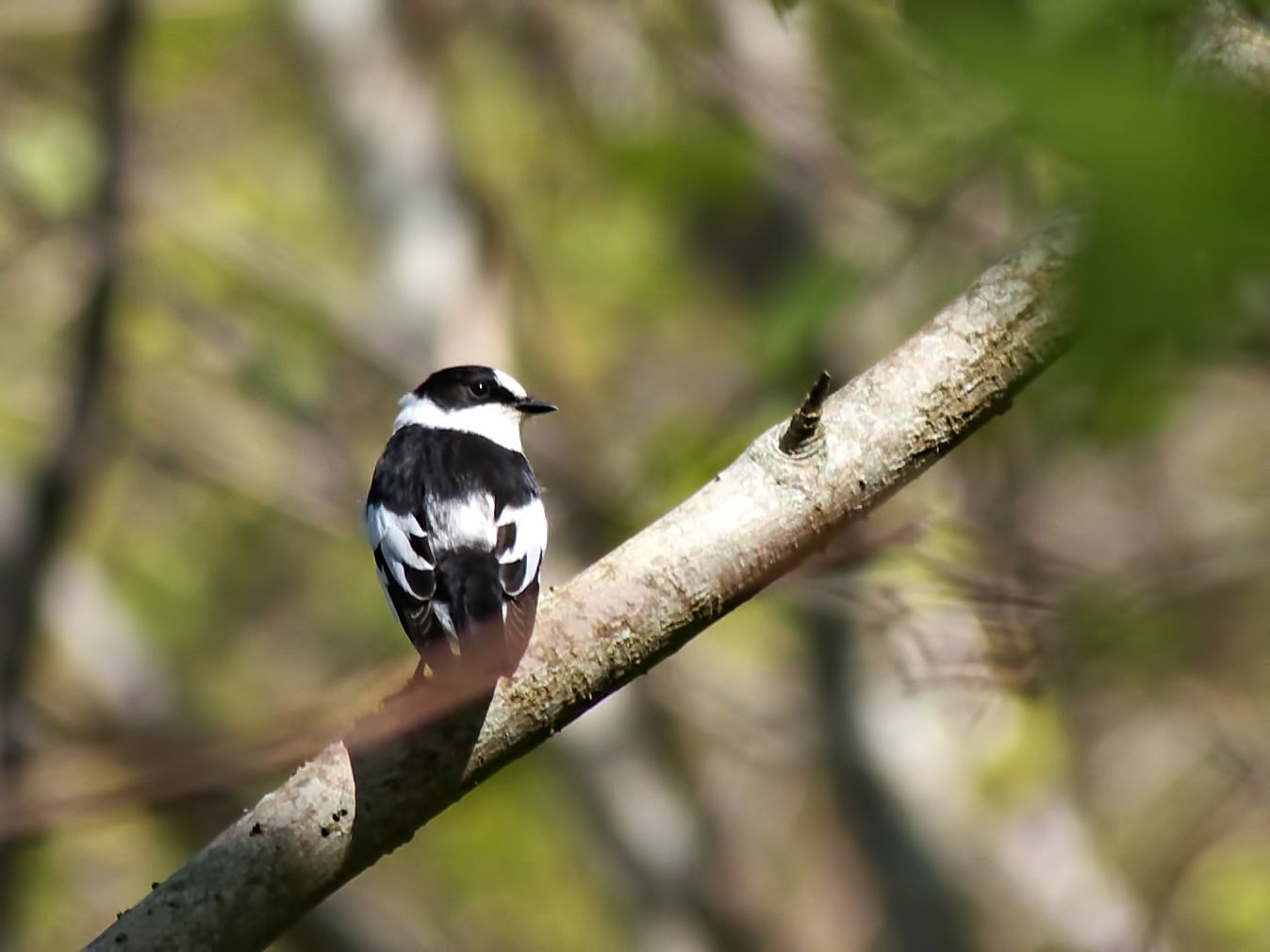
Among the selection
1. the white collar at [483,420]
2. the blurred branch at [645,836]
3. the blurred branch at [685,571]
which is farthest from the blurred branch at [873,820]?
the blurred branch at [685,571]

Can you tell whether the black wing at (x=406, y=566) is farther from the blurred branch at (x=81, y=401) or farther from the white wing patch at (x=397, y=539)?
the blurred branch at (x=81, y=401)

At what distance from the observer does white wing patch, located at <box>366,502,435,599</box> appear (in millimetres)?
3260

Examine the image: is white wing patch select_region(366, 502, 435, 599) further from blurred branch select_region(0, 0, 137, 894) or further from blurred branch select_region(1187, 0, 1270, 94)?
blurred branch select_region(1187, 0, 1270, 94)

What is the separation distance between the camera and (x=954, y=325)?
2498 mm

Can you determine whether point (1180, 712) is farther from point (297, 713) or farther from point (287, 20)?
point (297, 713)

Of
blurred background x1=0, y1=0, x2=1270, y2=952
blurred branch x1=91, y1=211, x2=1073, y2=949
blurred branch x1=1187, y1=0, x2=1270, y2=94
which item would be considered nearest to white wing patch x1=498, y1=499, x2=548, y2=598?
blurred background x1=0, y1=0, x2=1270, y2=952

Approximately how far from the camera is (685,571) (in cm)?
242

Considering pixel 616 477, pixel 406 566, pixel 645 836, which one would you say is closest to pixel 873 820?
pixel 645 836

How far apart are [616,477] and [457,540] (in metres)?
2.61

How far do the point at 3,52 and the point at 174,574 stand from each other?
3.23 m

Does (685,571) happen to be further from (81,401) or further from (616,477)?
(616,477)

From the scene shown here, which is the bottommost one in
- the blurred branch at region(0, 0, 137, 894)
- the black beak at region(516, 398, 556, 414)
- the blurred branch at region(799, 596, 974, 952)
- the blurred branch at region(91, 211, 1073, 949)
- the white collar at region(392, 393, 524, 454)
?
the blurred branch at region(91, 211, 1073, 949)

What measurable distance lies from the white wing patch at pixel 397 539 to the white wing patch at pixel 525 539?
0.61 feet

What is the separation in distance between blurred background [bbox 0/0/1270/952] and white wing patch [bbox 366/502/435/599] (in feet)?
1.60
